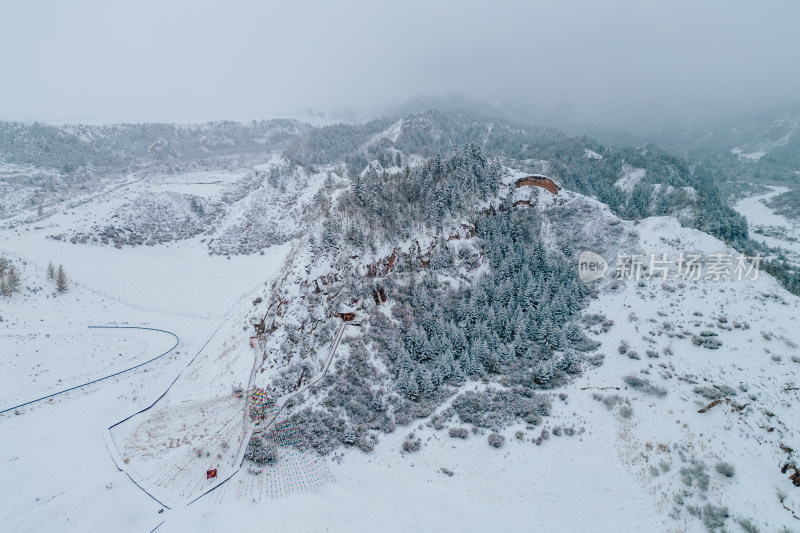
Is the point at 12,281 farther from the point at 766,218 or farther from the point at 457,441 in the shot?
the point at 766,218

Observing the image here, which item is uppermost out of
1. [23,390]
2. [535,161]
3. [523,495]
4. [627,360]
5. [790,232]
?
[535,161]

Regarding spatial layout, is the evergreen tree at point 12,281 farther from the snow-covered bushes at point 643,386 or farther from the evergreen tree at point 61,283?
the snow-covered bushes at point 643,386

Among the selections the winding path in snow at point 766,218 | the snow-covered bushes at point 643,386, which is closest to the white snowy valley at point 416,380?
the snow-covered bushes at point 643,386

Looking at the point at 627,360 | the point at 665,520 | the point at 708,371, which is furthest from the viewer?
the point at 627,360

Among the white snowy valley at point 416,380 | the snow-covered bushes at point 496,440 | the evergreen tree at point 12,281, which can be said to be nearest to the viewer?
the white snowy valley at point 416,380

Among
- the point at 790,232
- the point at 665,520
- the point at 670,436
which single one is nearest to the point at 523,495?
the point at 665,520

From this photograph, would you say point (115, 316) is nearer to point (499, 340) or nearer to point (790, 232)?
point (499, 340)

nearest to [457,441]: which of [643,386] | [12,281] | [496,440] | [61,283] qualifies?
[496,440]
